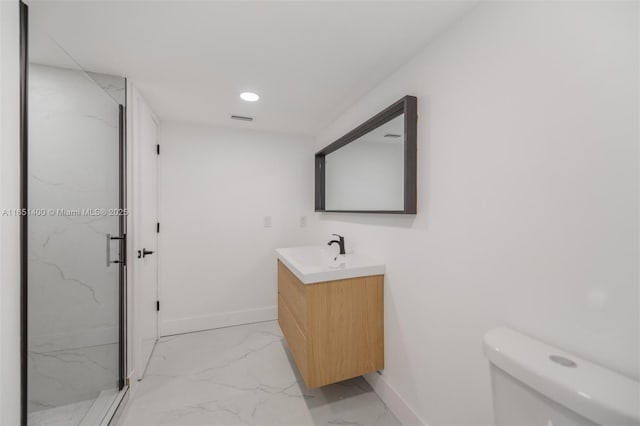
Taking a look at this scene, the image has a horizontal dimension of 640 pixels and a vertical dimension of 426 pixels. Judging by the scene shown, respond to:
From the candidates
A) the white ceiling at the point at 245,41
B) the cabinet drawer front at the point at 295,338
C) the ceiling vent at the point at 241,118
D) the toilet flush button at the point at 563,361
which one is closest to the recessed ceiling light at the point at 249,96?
the white ceiling at the point at 245,41

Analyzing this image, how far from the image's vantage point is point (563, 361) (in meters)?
0.73

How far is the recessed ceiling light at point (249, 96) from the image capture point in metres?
1.91

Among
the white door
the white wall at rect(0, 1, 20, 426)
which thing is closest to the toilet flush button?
the white wall at rect(0, 1, 20, 426)

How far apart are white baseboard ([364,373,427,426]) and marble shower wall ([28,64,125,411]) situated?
1.70m

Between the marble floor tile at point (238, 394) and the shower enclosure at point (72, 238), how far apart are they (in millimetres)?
263

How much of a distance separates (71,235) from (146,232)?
759 millimetres

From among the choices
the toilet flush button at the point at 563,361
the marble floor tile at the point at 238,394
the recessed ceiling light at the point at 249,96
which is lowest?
the marble floor tile at the point at 238,394

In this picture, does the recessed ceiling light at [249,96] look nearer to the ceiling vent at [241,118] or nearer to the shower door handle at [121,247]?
the ceiling vent at [241,118]

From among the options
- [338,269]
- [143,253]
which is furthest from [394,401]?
[143,253]

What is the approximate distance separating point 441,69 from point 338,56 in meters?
0.55

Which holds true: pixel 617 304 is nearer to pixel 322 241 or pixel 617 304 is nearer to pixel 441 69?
pixel 441 69

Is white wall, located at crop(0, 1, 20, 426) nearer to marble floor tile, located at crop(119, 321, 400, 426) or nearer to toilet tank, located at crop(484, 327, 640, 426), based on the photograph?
marble floor tile, located at crop(119, 321, 400, 426)

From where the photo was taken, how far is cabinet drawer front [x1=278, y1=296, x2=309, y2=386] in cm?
155

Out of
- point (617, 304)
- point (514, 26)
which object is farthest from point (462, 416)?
point (514, 26)
